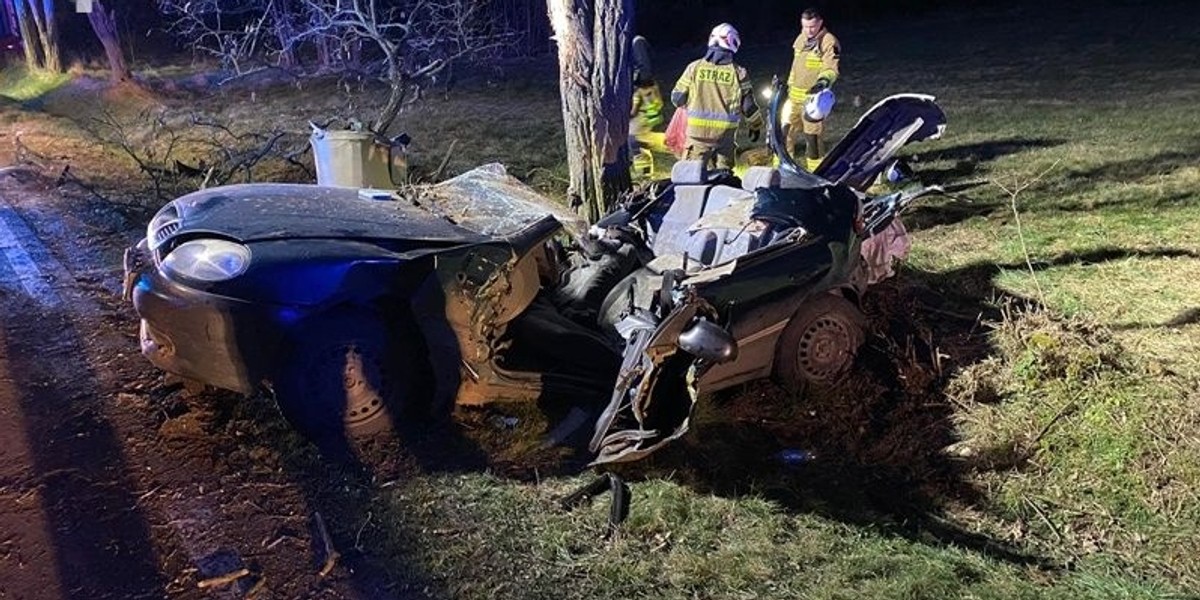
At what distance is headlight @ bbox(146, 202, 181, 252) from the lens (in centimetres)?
380

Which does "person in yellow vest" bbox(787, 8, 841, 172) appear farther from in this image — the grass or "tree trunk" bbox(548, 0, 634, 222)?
the grass

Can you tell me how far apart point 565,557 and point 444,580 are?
424 millimetres

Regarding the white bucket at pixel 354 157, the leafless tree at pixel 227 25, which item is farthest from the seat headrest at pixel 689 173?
the leafless tree at pixel 227 25

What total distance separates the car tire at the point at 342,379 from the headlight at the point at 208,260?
1.11ft

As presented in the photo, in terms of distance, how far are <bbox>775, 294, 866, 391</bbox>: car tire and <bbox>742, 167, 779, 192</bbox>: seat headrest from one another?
0.65 meters

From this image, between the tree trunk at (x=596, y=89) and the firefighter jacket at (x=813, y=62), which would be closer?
the tree trunk at (x=596, y=89)

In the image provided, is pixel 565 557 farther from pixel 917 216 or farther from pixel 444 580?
pixel 917 216

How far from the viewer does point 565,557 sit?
333 cm

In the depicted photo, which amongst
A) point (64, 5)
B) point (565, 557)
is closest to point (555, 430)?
point (565, 557)

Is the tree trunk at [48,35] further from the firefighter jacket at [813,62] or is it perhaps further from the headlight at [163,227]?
the headlight at [163,227]

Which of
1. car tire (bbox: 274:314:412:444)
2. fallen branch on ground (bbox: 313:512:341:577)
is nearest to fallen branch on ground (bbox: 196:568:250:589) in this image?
fallen branch on ground (bbox: 313:512:341:577)

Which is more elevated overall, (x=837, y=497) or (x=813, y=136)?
(x=813, y=136)

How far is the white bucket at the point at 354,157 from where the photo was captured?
22.9 feet

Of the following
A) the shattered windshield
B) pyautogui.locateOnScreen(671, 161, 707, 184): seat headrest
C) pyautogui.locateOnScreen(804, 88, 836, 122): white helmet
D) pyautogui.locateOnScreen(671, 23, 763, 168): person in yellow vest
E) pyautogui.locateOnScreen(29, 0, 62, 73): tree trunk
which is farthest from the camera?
pyautogui.locateOnScreen(29, 0, 62, 73): tree trunk
